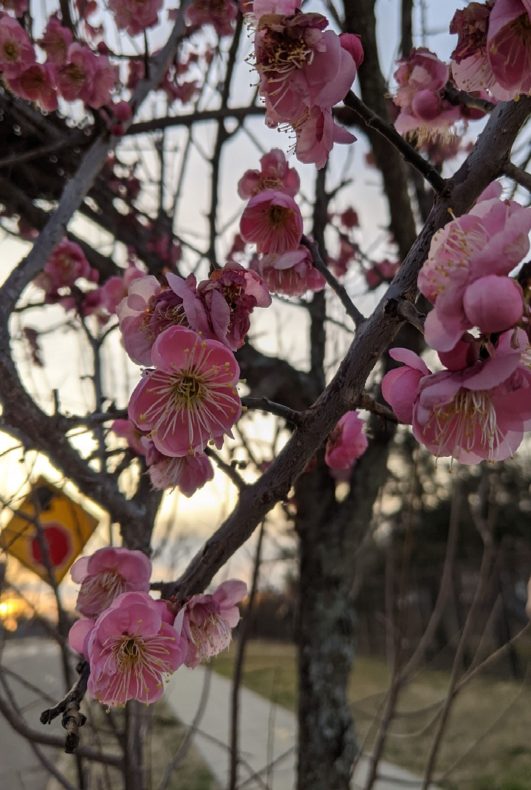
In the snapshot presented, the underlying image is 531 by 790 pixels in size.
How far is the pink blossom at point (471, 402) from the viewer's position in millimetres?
438

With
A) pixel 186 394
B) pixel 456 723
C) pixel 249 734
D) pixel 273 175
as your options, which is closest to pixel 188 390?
pixel 186 394

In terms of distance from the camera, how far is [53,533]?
157cm

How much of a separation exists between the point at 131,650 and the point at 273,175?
0.64 metres

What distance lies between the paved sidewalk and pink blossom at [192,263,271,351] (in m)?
2.56

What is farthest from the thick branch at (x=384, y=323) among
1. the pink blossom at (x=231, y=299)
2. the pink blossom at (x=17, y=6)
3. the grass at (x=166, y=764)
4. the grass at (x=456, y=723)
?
the grass at (x=166, y=764)

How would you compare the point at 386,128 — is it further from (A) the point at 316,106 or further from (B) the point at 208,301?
(B) the point at 208,301

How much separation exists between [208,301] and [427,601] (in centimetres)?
1230

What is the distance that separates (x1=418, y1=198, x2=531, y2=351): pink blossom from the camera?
407 mm

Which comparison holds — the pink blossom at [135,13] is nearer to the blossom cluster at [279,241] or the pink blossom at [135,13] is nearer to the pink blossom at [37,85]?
the pink blossom at [37,85]

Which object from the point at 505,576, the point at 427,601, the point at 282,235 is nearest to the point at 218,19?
the point at 282,235

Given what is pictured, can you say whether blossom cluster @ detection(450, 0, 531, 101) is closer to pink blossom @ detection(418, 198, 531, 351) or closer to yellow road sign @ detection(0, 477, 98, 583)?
pink blossom @ detection(418, 198, 531, 351)

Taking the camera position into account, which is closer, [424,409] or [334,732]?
[424,409]

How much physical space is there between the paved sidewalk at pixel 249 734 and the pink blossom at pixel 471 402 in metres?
2.60

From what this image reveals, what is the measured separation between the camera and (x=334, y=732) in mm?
1982
